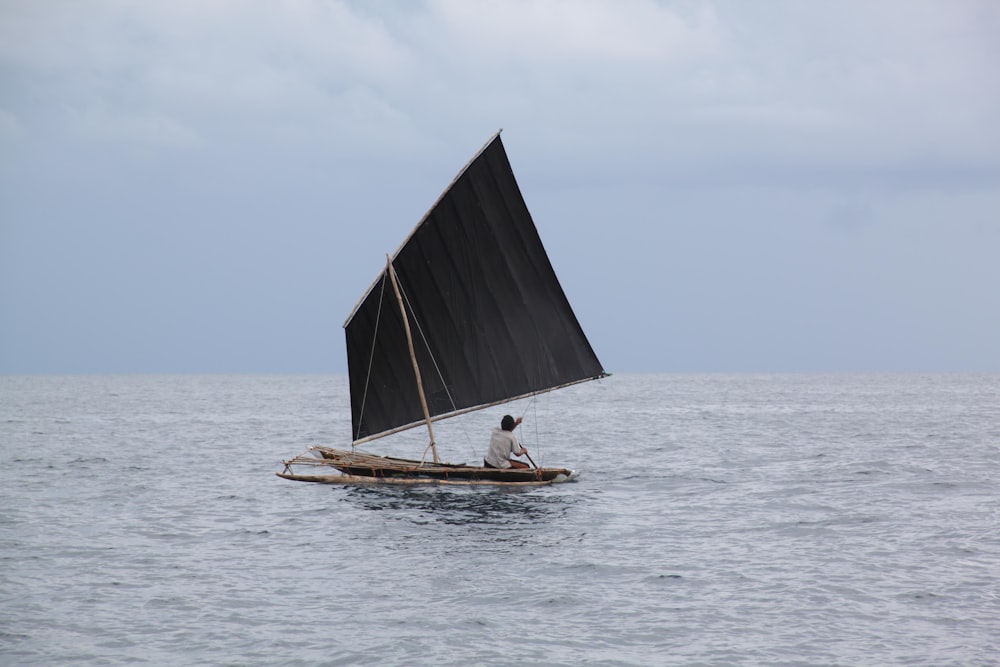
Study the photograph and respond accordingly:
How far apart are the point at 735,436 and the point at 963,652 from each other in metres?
41.6

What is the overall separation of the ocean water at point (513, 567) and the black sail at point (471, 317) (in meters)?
2.91

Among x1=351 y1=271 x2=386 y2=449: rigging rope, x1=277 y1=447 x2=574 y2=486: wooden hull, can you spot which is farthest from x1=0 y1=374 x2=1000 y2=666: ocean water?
x1=351 y1=271 x2=386 y2=449: rigging rope

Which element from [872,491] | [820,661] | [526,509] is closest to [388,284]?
[526,509]

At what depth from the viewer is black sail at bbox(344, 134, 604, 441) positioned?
95.9 ft

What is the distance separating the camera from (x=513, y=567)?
784 inches

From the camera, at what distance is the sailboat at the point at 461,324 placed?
29188mm

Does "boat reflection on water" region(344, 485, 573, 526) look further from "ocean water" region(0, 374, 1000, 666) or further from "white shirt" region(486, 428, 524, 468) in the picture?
"white shirt" region(486, 428, 524, 468)

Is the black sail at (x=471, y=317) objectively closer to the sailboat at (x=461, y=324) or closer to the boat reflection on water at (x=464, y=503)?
the sailboat at (x=461, y=324)

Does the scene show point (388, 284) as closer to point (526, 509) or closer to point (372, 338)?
point (372, 338)

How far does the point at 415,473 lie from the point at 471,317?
4523mm

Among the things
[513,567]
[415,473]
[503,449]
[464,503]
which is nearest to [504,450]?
[503,449]

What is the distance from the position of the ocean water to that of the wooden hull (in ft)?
1.55

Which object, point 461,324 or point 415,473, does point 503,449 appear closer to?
point 415,473

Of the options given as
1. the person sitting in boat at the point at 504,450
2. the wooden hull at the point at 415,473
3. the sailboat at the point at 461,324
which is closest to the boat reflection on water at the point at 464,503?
the wooden hull at the point at 415,473
